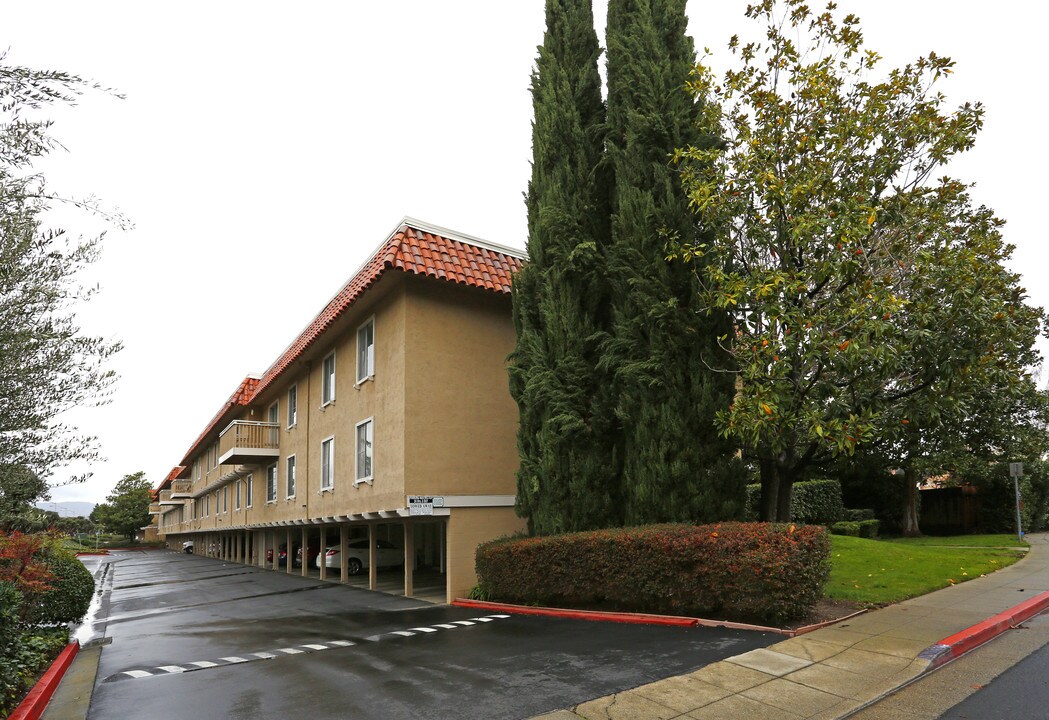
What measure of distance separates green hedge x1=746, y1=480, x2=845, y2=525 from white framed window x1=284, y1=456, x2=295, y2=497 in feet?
50.7

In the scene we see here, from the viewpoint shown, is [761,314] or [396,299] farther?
[396,299]

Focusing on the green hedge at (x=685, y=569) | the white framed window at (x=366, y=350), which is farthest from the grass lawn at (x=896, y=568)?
the white framed window at (x=366, y=350)

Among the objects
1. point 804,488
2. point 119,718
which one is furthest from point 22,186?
point 804,488

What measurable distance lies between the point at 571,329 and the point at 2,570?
9593mm

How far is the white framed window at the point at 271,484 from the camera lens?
29172 millimetres

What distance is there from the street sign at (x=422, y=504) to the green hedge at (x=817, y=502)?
11920mm

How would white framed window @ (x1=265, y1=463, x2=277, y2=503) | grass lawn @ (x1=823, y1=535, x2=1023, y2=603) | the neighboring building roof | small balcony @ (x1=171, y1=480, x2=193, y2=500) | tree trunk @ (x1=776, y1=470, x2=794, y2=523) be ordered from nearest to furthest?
grass lawn @ (x1=823, y1=535, x2=1023, y2=603), tree trunk @ (x1=776, y1=470, x2=794, y2=523), the neighboring building roof, white framed window @ (x1=265, y1=463, x2=277, y2=503), small balcony @ (x1=171, y1=480, x2=193, y2=500)

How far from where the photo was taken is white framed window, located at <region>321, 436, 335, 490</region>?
21667 mm

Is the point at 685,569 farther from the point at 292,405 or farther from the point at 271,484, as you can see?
the point at 271,484

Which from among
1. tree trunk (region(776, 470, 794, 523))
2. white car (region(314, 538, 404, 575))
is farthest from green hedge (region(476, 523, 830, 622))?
white car (region(314, 538, 404, 575))

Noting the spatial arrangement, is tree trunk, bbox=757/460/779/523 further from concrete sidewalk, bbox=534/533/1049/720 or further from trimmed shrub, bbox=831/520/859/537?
trimmed shrub, bbox=831/520/859/537

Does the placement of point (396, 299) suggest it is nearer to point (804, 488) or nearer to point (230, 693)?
point (230, 693)

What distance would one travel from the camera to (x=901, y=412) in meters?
11.0

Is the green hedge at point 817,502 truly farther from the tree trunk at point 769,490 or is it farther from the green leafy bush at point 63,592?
the green leafy bush at point 63,592
